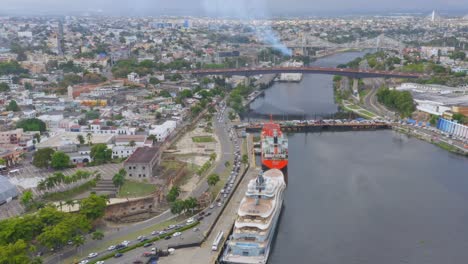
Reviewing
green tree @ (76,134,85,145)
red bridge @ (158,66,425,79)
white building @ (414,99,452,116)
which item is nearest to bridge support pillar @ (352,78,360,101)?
red bridge @ (158,66,425,79)

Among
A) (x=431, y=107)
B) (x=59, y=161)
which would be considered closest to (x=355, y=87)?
(x=431, y=107)

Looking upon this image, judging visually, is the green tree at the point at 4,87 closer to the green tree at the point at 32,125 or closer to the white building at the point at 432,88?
the green tree at the point at 32,125

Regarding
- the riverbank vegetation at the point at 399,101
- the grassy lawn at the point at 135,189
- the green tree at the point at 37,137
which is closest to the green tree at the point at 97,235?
the grassy lawn at the point at 135,189

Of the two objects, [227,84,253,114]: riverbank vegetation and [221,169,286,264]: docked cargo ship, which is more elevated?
[227,84,253,114]: riverbank vegetation

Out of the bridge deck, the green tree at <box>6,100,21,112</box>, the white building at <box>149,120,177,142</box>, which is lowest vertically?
the bridge deck

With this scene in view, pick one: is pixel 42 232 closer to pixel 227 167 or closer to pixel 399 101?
pixel 227 167

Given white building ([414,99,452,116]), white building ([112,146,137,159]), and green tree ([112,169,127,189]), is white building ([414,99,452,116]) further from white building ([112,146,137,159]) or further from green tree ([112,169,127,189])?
green tree ([112,169,127,189])
